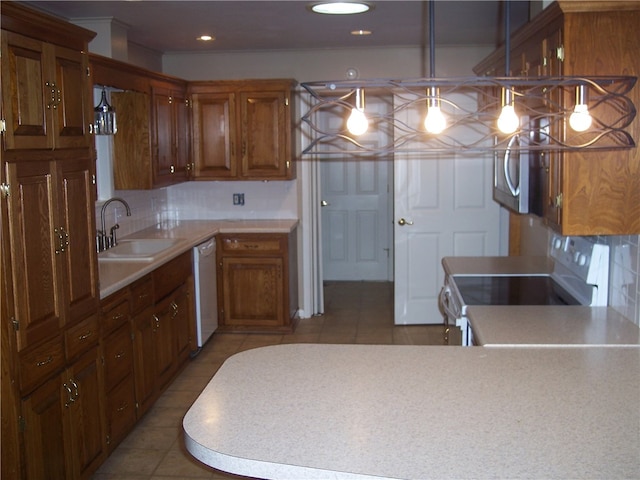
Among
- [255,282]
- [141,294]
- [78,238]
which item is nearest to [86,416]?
[78,238]

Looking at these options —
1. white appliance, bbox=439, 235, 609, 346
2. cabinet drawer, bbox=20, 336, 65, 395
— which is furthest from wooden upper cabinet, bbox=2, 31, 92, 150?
white appliance, bbox=439, 235, 609, 346

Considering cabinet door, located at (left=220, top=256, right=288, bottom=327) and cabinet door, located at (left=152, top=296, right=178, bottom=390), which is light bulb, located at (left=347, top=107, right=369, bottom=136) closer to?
cabinet door, located at (left=152, top=296, right=178, bottom=390)

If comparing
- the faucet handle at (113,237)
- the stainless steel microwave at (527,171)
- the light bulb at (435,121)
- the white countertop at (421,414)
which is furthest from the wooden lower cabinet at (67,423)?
the stainless steel microwave at (527,171)

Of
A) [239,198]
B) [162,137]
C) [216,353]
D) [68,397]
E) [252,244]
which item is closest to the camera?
[68,397]

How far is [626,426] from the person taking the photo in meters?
1.87

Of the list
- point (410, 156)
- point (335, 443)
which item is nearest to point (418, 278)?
point (410, 156)

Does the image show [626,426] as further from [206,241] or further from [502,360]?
[206,241]

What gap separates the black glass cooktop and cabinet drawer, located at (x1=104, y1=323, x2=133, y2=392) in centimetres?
173

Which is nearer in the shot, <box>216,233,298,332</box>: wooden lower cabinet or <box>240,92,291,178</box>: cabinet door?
<box>216,233,298,332</box>: wooden lower cabinet

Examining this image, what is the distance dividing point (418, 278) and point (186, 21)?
283cm

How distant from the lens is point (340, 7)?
4062mm

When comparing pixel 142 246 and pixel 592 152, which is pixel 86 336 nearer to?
pixel 142 246

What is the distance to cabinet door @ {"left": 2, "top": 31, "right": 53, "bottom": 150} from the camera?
2.46 m

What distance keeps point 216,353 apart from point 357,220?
286 centimetres
